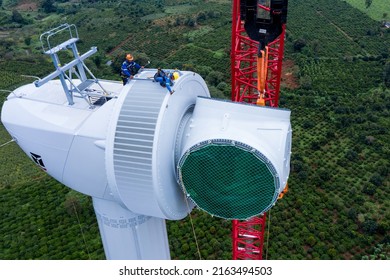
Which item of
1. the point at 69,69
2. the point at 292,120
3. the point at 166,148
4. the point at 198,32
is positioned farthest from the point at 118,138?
the point at 198,32

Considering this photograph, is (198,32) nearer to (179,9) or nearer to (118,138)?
(179,9)

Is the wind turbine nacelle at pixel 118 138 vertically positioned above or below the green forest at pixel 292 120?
above

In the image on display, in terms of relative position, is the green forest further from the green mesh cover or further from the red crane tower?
the green mesh cover

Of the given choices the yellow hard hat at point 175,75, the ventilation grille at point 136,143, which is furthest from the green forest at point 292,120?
the yellow hard hat at point 175,75

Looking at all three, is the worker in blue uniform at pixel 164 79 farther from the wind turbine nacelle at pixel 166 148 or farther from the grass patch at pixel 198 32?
→ the grass patch at pixel 198 32

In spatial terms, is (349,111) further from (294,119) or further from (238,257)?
(238,257)

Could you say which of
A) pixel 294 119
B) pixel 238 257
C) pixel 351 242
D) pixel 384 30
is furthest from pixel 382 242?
pixel 384 30

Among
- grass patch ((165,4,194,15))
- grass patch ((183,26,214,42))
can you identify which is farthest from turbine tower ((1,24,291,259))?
grass patch ((165,4,194,15))
